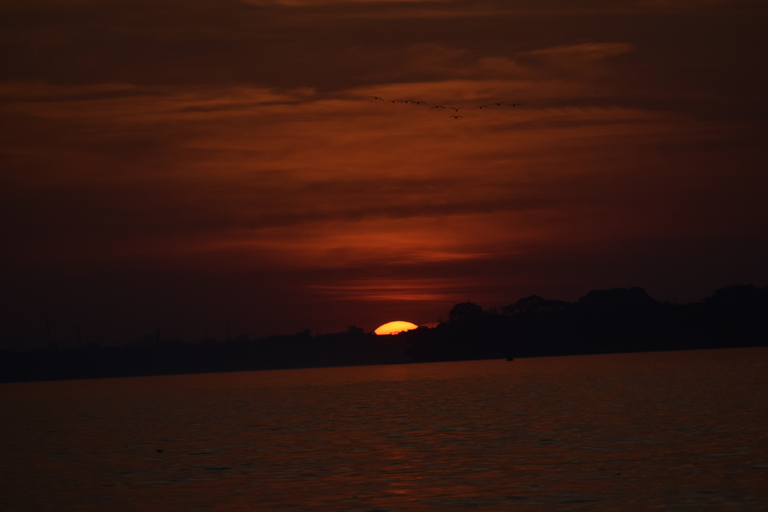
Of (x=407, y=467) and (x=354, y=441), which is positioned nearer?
(x=407, y=467)

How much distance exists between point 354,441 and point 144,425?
33567 millimetres

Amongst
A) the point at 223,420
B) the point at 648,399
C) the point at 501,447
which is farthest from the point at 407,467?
the point at 648,399

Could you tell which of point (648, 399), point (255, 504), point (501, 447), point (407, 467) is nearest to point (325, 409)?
point (648, 399)

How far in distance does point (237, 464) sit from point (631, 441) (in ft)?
74.6

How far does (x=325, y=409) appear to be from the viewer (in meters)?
107

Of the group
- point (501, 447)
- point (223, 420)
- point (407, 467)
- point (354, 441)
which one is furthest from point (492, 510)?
point (223, 420)

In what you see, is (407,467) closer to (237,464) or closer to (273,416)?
(237,464)

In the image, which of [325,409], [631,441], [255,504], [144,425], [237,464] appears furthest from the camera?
[325,409]

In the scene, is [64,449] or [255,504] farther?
[64,449]

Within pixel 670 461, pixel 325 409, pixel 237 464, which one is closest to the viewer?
pixel 670 461

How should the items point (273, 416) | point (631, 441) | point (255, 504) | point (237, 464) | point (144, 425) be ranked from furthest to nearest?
point (273, 416) → point (144, 425) → point (631, 441) → point (237, 464) → point (255, 504)

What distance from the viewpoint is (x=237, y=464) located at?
52531 millimetres

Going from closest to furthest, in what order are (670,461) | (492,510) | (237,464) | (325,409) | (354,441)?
1. (492,510)
2. (670,461)
3. (237,464)
4. (354,441)
5. (325,409)

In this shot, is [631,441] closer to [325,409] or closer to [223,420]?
[223,420]
